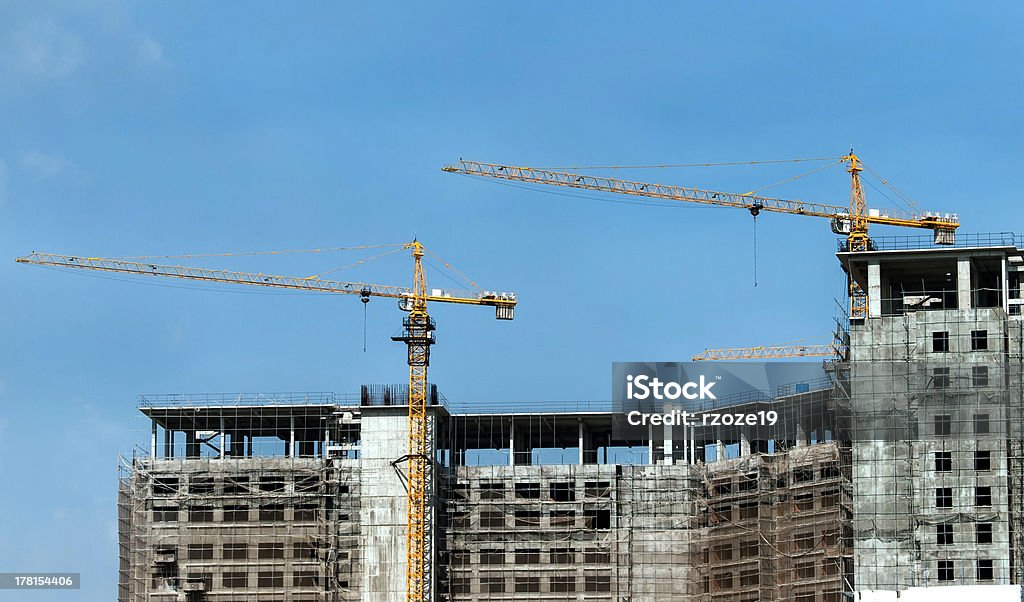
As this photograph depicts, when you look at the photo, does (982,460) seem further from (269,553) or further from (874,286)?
(269,553)

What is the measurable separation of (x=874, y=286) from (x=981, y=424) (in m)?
15.0

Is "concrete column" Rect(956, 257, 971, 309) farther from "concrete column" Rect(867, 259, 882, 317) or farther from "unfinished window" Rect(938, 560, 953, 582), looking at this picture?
"unfinished window" Rect(938, 560, 953, 582)

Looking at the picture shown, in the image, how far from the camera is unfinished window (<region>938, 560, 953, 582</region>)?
164 meters

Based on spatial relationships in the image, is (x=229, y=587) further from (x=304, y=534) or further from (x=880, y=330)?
(x=880, y=330)

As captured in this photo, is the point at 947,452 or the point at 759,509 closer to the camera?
the point at 947,452

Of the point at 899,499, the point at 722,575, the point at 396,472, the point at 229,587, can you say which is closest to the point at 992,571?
the point at 899,499

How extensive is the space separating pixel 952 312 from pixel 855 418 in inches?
467

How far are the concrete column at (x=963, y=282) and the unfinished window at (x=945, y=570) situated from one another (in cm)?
2098

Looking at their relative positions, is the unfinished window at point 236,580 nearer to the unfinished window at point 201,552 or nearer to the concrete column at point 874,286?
the unfinished window at point 201,552

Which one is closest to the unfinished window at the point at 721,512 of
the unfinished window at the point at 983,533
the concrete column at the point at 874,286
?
the concrete column at the point at 874,286

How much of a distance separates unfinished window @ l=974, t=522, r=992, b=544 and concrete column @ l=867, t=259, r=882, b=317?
1971 cm

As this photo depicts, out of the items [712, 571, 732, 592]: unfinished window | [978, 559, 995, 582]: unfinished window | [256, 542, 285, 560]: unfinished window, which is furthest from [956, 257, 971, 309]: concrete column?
[256, 542, 285, 560]: unfinished window

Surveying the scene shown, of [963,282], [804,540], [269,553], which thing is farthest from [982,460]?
[269,553]

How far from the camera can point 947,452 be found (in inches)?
6570
